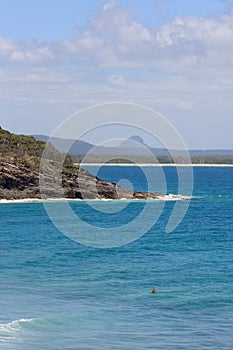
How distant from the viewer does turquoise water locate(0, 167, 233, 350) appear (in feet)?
92.3

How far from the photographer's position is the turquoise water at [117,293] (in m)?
28.1

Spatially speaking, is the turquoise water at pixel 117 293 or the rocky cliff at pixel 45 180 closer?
the turquoise water at pixel 117 293

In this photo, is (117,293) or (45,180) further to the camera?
(45,180)

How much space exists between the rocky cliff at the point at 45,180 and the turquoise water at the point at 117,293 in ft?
105

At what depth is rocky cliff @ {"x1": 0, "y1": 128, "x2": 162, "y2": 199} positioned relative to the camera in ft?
317

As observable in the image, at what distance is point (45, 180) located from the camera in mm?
97750

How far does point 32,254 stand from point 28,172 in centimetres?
4814

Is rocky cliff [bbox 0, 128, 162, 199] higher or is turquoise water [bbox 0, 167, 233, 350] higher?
rocky cliff [bbox 0, 128, 162, 199]

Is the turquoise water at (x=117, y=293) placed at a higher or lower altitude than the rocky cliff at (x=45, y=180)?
lower

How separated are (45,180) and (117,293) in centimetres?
6223

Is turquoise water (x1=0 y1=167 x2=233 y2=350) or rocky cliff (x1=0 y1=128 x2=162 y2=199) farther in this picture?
rocky cliff (x1=0 y1=128 x2=162 y2=199)

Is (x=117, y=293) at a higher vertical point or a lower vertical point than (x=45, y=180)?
lower

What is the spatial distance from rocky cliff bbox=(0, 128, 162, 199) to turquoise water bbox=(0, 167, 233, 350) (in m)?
32.0

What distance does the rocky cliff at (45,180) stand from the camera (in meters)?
96.7
